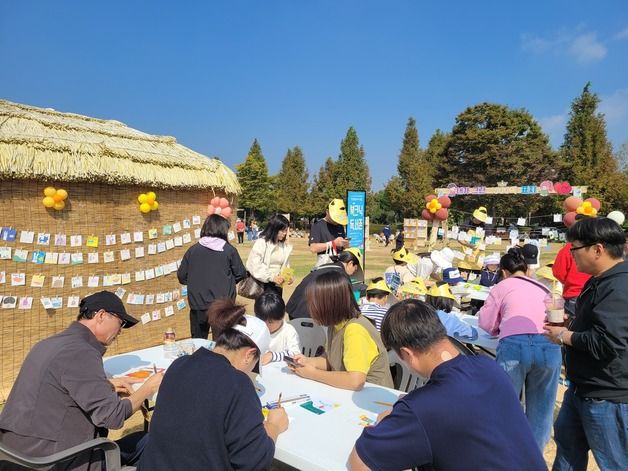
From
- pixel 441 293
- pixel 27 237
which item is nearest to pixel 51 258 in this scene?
pixel 27 237

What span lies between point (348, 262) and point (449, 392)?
3418 millimetres

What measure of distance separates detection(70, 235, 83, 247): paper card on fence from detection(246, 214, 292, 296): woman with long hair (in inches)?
82.7

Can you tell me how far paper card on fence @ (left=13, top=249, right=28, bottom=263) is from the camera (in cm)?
469

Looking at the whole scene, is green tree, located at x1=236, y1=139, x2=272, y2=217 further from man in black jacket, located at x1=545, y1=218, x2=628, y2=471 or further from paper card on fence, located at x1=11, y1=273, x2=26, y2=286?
man in black jacket, located at x1=545, y1=218, x2=628, y2=471

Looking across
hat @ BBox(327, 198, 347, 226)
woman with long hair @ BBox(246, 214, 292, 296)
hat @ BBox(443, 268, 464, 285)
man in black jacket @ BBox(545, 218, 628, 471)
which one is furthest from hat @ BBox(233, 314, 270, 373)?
hat @ BBox(443, 268, 464, 285)

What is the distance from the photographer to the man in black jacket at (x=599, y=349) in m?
2.08

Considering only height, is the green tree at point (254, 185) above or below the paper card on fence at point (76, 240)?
above

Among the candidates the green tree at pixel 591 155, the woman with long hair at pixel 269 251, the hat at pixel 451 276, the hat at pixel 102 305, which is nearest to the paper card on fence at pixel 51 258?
the woman with long hair at pixel 269 251

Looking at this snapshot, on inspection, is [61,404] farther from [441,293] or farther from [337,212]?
[337,212]

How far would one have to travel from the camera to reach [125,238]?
559cm

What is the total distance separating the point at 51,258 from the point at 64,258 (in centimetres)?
13

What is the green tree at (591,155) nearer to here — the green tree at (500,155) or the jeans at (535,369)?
the green tree at (500,155)

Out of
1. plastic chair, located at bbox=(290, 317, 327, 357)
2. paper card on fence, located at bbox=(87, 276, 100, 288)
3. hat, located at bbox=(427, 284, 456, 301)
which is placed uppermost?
paper card on fence, located at bbox=(87, 276, 100, 288)

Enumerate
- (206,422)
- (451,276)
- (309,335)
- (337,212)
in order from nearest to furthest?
(206,422), (309,335), (337,212), (451,276)
